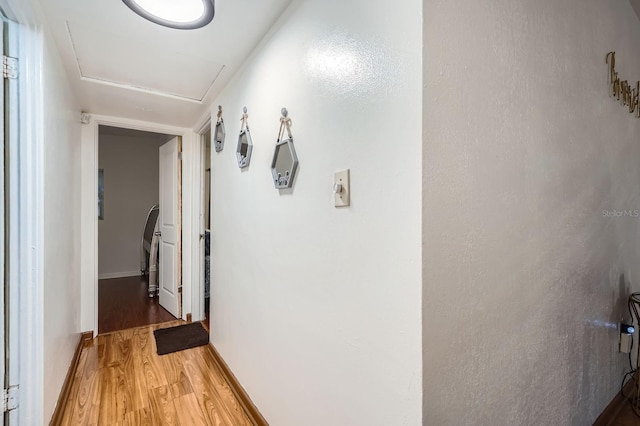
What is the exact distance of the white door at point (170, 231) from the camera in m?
3.08

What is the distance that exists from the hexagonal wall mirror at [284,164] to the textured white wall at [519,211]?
66 cm

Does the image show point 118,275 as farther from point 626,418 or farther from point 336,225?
point 626,418

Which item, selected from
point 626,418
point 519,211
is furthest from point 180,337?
point 626,418

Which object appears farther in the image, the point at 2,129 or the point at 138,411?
the point at 138,411

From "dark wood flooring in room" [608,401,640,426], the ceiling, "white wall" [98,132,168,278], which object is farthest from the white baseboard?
"dark wood flooring in room" [608,401,640,426]

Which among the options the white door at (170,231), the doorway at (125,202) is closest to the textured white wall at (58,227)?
the white door at (170,231)

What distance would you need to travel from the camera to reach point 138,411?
1.68 m

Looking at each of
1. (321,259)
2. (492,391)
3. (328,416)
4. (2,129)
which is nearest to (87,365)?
(2,129)

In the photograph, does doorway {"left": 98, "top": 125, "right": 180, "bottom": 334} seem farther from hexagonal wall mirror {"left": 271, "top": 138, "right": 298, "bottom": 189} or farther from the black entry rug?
hexagonal wall mirror {"left": 271, "top": 138, "right": 298, "bottom": 189}

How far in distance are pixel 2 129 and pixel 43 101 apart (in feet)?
0.71

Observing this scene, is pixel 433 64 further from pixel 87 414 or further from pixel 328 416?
pixel 87 414

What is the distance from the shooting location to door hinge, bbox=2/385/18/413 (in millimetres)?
1252

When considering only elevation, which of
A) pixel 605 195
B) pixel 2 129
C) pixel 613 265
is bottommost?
pixel 613 265

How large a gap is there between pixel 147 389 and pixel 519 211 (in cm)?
237
